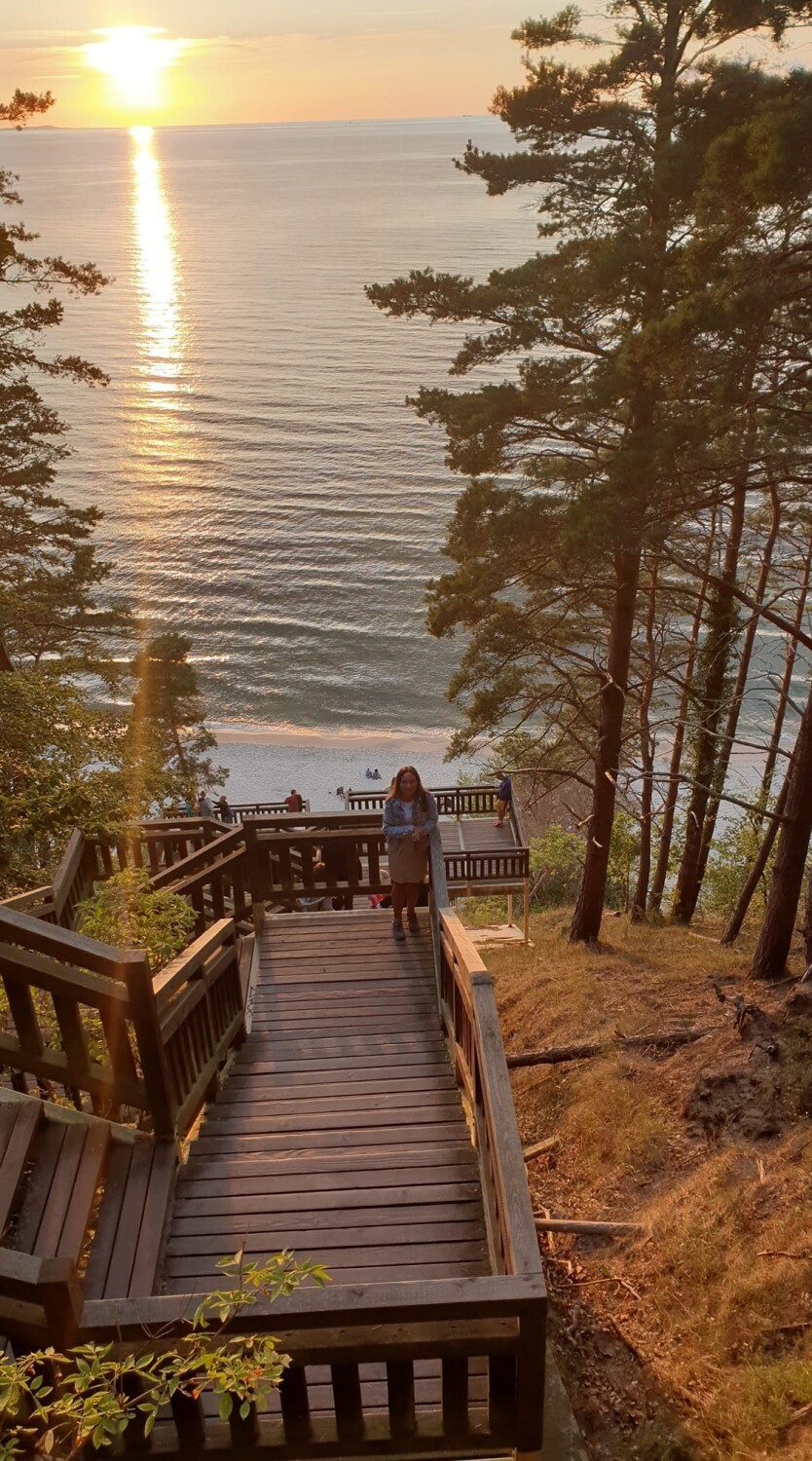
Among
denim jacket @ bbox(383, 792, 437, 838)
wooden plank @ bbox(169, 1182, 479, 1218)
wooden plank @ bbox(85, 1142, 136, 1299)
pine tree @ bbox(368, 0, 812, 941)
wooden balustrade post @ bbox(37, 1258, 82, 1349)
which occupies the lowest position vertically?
wooden plank @ bbox(169, 1182, 479, 1218)

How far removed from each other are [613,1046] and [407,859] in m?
2.69

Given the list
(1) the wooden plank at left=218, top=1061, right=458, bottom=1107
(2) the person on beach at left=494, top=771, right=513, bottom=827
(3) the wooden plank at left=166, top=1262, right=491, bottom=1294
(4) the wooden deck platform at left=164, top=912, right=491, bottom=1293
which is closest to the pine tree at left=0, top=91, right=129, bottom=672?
(4) the wooden deck platform at left=164, top=912, right=491, bottom=1293

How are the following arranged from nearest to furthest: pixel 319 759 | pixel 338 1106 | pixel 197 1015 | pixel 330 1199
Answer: pixel 330 1199 → pixel 197 1015 → pixel 338 1106 → pixel 319 759

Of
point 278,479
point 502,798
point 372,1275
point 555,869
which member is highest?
point 278,479

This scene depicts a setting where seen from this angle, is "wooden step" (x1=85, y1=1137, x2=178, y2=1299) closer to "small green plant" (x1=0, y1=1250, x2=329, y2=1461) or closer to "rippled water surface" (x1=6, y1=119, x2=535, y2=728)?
"small green plant" (x1=0, y1=1250, x2=329, y2=1461)

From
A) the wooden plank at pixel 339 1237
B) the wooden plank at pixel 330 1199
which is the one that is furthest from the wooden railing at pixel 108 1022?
the wooden plank at pixel 339 1237

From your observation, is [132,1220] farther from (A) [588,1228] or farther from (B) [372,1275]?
(A) [588,1228]

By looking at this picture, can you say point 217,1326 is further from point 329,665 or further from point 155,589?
point 155,589

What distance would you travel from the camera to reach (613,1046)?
813 cm

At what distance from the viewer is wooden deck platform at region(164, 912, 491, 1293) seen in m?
4.12

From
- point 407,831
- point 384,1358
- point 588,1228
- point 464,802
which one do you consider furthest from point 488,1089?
point 464,802

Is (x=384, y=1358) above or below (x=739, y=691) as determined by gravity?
below

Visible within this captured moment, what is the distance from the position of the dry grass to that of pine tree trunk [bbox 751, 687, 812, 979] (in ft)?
1.96

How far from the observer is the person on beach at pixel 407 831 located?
7.35 metres
